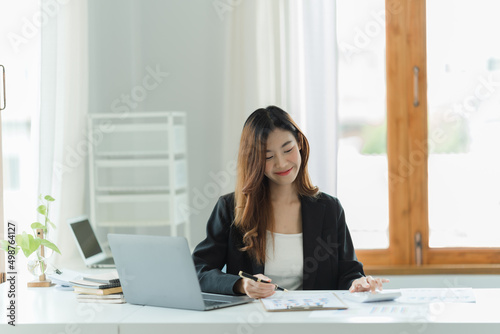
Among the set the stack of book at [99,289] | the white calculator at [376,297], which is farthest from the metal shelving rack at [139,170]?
the white calculator at [376,297]

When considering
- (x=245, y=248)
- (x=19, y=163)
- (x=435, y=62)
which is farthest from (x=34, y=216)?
(x=435, y=62)

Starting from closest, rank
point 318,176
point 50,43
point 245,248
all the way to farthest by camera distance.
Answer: point 245,248, point 318,176, point 50,43

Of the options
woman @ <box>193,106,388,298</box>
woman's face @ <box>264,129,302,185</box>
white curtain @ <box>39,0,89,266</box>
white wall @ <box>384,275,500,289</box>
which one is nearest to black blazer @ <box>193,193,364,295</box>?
woman @ <box>193,106,388,298</box>

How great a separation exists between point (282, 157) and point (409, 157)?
104cm

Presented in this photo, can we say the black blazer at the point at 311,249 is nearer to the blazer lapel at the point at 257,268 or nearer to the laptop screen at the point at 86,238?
the blazer lapel at the point at 257,268

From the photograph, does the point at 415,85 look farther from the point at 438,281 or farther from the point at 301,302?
the point at 301,302

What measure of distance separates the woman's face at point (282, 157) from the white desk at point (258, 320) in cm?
55

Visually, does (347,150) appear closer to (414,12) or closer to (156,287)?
(414,12)

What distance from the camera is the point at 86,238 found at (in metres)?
2.85

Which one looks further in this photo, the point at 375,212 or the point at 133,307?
the point at 375,212

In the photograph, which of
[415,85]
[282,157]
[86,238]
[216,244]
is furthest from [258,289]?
[415,85]

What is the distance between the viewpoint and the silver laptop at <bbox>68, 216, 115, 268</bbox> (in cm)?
279

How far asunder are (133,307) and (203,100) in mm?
1435

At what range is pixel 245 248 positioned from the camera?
2195 mm
